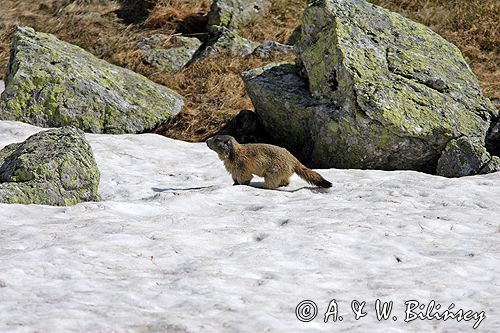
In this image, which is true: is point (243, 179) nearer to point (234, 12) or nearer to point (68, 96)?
point (68, 96)

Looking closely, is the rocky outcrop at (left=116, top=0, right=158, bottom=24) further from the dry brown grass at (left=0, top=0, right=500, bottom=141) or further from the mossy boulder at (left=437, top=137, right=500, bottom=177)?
the mossy boulder at (left=437, top=137, right=500, bottom=177)

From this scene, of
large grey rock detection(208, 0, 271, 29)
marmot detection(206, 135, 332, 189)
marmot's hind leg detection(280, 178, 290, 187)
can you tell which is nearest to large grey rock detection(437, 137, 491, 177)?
marmot detection(206, 135, 332, 189)

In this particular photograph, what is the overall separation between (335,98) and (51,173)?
608 cm

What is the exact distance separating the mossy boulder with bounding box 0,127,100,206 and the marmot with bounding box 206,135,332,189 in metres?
2.25

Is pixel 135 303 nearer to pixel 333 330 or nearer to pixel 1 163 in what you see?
pixel 333 330

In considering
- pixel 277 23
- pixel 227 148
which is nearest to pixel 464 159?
pixel 227 148

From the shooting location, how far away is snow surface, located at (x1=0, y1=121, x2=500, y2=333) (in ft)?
19.1

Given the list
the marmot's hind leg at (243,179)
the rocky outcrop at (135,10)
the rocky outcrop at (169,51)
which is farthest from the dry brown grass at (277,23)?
the marmot's hind leg at (243,179)

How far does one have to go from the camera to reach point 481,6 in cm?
2206

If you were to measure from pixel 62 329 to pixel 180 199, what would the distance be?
4576 millimetres

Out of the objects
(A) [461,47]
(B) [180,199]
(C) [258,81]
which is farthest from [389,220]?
(A) [461,47]

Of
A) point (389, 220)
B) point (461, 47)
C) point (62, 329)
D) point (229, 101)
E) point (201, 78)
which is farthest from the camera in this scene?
point (461, 47)

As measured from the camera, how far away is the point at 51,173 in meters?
9.67

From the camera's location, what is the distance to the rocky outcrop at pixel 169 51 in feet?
64.4
